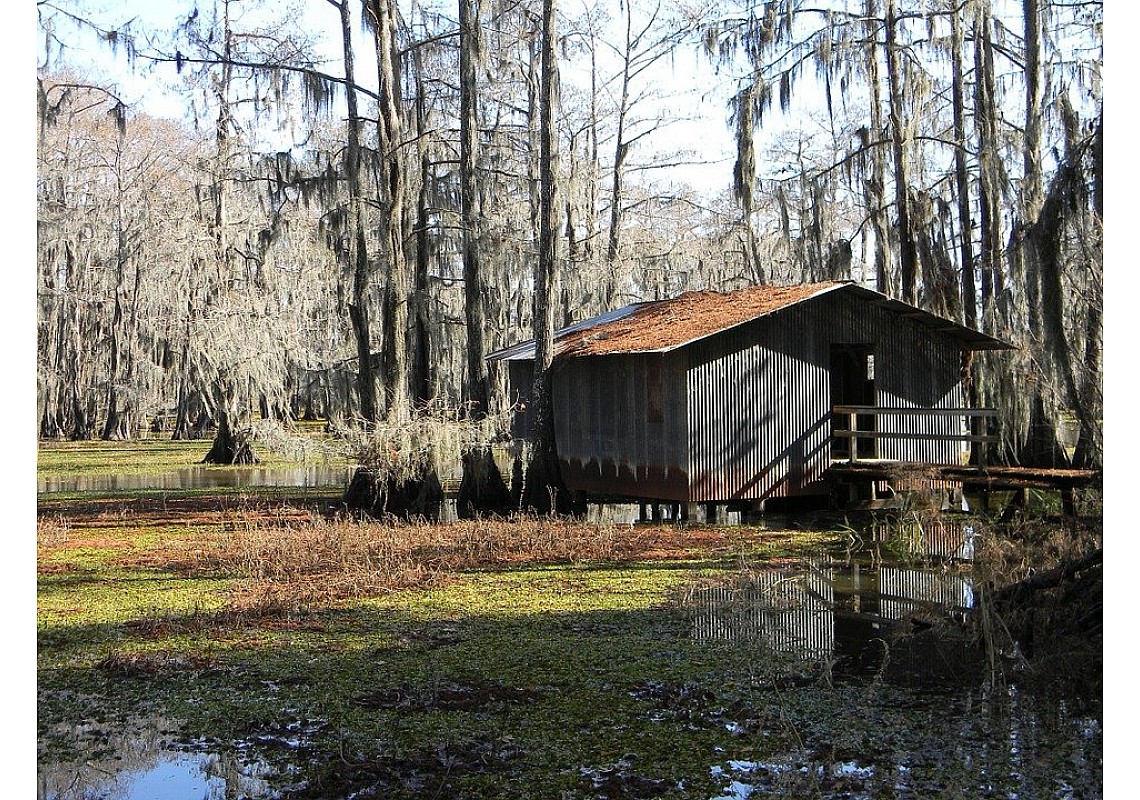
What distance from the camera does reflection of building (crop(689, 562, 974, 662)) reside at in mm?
8836

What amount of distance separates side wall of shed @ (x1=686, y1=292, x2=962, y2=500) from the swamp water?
7.23 metres

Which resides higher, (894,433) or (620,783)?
(894,433)

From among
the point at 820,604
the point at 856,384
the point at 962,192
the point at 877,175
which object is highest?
the point at 877,175

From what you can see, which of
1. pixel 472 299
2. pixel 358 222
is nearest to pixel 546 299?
pixel 472 299

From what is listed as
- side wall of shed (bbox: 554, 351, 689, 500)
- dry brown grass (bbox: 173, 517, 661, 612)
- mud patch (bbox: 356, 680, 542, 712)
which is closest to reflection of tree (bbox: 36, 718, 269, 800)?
mud patch (bbox: 356, 680, 542, 712)

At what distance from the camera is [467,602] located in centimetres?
1061

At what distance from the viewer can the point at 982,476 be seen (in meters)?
15.8

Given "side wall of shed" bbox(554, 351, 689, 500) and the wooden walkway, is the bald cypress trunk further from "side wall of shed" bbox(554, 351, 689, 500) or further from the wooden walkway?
the wooden walkway

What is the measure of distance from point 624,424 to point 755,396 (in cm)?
214

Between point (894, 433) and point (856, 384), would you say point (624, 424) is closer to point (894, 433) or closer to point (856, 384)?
point (894, 433)

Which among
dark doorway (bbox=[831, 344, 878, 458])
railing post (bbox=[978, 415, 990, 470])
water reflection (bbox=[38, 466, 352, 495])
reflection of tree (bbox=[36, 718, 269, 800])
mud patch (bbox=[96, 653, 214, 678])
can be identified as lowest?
reflection of tree (bbox=[36, 718, 269, 800])

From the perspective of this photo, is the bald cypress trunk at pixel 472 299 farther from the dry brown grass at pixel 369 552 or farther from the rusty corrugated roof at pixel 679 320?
the rusty corrugated roof at pixel 679 320

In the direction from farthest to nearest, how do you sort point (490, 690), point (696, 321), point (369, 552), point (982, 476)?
1. point (696, 321)
2. point (982, 476)
3. point (369, 552)
4. point (490, 690)
